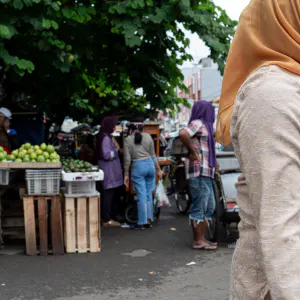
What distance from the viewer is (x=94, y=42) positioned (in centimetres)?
1083

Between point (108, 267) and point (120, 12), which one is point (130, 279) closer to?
point (108, 267)

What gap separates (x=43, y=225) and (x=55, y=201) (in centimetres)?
35

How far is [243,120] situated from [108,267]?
5691mm

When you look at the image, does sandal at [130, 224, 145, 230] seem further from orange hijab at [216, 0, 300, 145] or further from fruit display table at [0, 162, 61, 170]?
orange hijab at [216, 0, 300, 145]

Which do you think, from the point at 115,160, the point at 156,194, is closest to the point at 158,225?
the point at 156,194

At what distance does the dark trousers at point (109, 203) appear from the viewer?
10336 mm

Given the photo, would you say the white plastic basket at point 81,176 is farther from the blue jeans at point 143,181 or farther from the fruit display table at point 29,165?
the blue jeans at point 143,181

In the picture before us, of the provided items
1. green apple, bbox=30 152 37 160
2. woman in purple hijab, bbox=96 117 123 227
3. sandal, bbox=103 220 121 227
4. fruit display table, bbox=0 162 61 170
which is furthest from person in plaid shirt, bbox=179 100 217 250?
sandal, bbox=103 220 121 227

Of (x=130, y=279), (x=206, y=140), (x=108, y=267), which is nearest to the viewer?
(x=130, y=279)

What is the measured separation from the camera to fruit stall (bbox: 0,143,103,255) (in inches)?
299

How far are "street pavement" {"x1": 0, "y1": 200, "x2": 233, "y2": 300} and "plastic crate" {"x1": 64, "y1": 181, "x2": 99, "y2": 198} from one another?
0.83m

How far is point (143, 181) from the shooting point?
32.8 ft

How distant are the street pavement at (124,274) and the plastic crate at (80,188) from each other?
83 cm

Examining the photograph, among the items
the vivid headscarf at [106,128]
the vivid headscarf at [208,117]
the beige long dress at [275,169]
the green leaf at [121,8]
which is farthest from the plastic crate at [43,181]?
the beige long dress at [275,169]
